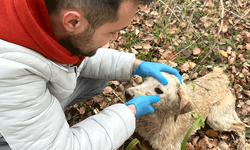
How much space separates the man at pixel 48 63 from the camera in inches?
53.3

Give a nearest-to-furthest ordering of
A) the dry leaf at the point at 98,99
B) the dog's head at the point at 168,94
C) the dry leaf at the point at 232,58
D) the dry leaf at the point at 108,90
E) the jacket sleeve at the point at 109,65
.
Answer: the dog's head at the point at 168,94 → the jacket sleeve at the point at 109,65 → the dry leaf at the point at 98,99 → the dry leaf at the point at 108,90 → the dry leaf at the point at 232,58

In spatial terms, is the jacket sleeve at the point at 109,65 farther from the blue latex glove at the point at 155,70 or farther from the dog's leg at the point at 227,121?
the dog's leg at the point at 227,121

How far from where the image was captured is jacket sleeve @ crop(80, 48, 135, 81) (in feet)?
8.89

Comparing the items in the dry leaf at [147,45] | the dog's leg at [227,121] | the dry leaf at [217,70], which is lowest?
the dog's leg at [227,121]

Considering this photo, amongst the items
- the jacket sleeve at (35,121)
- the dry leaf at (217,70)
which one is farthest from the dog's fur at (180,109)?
A: the jacket sleeve at (35,121)

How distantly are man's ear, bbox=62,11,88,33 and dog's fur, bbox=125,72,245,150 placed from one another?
53.1 inches

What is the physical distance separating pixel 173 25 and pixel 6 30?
4.36 metres

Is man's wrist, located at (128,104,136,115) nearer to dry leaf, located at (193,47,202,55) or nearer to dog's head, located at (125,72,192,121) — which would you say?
dog's head, located at (125,72,192,121)

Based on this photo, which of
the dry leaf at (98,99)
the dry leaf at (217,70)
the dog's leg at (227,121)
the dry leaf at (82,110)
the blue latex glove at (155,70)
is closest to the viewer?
the blue latex glove at (155,70)

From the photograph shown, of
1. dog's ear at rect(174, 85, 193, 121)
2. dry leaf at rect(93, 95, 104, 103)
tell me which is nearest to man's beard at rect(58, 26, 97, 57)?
dog's ear at rect(174, 85, 193, 121)

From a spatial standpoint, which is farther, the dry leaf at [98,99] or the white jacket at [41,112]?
the dry leaf at [98,99]

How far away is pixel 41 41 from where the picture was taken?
1414 millimetres

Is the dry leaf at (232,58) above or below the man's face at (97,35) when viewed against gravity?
below

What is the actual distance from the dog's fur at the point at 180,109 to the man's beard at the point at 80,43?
104cm
